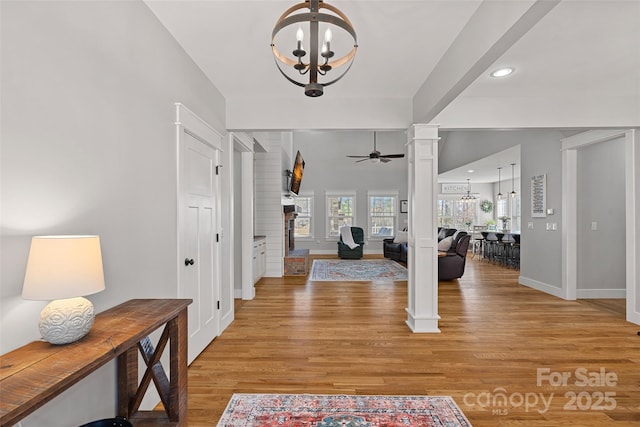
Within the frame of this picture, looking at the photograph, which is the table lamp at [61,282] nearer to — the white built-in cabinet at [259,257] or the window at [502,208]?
the white built-in cabinet at [259,257]

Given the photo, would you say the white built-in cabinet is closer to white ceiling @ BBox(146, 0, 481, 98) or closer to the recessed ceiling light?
white ceiling @ BBox(146, 0, 481, 98)

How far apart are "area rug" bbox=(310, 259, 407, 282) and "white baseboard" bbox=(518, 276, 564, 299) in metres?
2.10

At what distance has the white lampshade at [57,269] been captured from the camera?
1.15 meters

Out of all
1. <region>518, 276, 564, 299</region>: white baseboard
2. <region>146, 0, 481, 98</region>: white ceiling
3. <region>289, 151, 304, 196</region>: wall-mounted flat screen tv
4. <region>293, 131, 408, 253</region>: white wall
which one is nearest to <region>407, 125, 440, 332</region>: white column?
<region>146, 0, 481, 98</region>: white ceiling

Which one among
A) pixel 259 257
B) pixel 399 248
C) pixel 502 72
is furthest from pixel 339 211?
pixel 502 72

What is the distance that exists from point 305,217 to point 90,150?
9474 millimetres

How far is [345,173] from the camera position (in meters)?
11.1

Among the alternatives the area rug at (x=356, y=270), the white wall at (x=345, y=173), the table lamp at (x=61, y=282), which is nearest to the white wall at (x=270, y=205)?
the area rug at (x=356, y=270)

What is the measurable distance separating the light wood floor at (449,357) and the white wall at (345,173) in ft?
20.2

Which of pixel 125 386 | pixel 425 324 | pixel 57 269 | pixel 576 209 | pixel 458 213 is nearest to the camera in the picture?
pixel 57 269

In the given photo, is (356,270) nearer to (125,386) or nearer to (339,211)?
(339,211)

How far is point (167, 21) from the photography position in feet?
7.54

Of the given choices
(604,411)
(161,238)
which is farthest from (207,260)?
(604,411)

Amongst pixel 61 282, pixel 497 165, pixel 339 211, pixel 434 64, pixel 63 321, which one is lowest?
pixel 63 321
